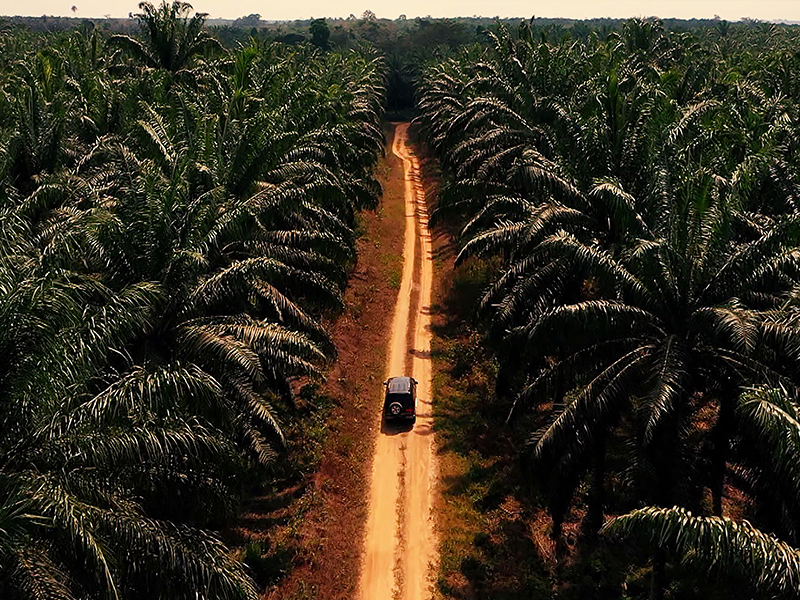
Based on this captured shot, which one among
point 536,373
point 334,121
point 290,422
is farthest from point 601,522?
point 334,121

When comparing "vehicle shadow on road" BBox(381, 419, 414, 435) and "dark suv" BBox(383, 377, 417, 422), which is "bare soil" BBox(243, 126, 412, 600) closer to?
"vehicle shadow on road" BBox(381, 419, 414, 435)

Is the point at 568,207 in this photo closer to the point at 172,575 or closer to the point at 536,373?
the point at 536,373

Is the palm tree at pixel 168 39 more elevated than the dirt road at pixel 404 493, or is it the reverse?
the palm tree at pixel 168 39

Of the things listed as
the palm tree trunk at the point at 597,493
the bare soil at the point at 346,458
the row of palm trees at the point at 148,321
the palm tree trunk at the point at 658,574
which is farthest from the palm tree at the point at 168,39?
the palm tree trunk at the point at 658,574

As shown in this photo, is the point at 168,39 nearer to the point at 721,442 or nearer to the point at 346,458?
the point at 346,458

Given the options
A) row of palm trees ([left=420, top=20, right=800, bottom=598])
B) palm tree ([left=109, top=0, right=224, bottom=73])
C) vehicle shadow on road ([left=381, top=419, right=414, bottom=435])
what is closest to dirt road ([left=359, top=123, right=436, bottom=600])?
vehicle shadow on road ([left=381, top=419, right=414, bottom=435])

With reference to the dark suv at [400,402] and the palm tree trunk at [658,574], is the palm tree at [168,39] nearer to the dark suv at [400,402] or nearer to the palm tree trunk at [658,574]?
the dark suv at [400,402]
